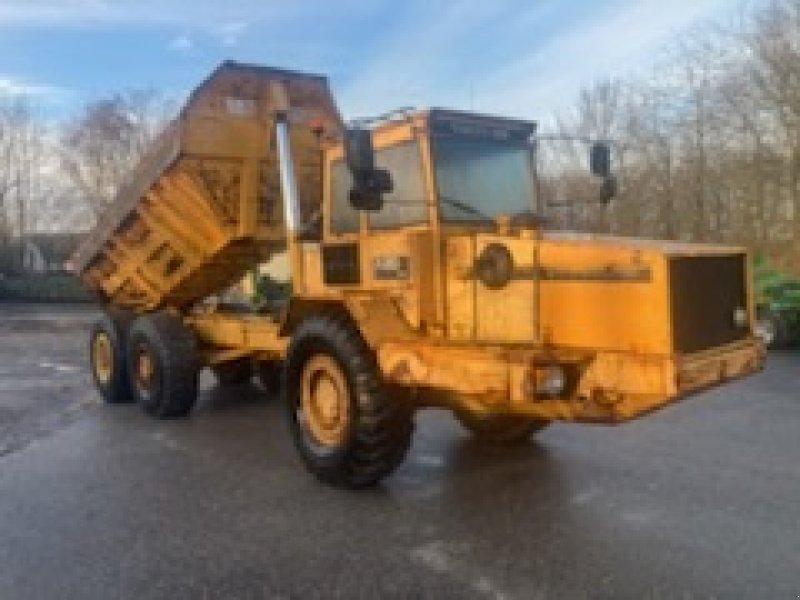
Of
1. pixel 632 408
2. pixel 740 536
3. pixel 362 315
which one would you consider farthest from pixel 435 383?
pixel 740 536

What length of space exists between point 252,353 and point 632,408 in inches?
192

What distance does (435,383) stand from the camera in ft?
18.6

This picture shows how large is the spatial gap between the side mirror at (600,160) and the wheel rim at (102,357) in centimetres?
616

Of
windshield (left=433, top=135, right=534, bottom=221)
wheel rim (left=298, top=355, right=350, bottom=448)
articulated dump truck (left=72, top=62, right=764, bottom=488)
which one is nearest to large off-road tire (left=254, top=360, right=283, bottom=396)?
articulated dump truck (left=72, top=62, right=764, bottom=488)

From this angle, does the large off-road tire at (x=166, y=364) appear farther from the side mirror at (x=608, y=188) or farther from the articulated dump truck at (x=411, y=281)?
the side mirror at (x=608, y=188)

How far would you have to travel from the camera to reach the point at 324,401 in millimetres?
6676

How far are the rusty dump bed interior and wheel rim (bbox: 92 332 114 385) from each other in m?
1.50

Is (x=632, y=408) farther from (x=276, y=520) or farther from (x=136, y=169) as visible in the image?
(x=136, y=169)

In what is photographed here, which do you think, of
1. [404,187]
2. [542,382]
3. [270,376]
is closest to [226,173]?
[270,376]

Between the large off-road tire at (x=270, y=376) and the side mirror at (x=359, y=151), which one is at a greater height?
the side mirror at (x=359, y=151)

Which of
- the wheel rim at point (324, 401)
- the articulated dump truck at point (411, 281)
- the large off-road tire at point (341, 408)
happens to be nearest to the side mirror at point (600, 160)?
the articulated dump truck at point (411, 281)

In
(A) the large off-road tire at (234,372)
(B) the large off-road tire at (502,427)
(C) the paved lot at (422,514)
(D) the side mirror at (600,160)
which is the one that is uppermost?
(D) the side mirror at (600,160)

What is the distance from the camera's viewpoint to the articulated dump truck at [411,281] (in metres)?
5.03

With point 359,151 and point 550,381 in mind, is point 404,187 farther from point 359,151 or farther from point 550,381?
point 550,381
